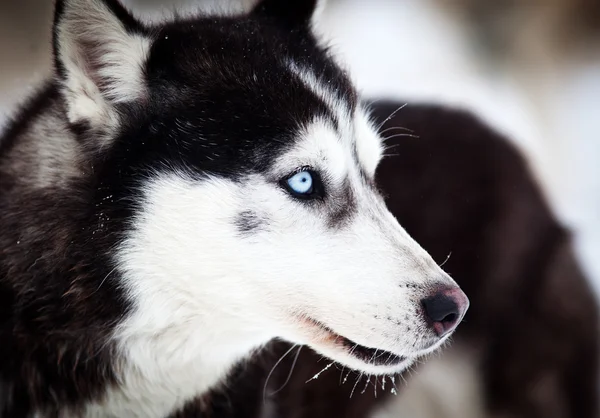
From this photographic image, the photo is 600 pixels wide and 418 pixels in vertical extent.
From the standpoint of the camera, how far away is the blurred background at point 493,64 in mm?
1704

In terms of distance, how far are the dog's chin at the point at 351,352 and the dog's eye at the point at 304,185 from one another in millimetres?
217

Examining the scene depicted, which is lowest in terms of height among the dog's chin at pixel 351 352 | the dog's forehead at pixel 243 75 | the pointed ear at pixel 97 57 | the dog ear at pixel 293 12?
the dog's chin at pixel 351 352

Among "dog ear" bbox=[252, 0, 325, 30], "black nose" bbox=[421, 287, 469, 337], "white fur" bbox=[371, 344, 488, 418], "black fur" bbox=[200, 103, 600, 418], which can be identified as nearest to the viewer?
"black nose" bbox=[421, 287, 469, 337]

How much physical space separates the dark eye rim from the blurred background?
444mm

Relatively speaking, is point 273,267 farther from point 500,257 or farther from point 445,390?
point 445,390

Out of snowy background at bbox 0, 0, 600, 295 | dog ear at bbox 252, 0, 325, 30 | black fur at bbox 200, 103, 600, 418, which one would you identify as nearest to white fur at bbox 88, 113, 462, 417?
dog ear at bbox 252, 0, 325, 30

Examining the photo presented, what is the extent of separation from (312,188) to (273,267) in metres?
0.16

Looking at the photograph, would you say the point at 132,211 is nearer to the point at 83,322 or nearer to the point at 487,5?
the point at 83,322

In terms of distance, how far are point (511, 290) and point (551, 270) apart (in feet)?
0.46

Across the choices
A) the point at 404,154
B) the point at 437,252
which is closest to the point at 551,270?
the point at 437,252

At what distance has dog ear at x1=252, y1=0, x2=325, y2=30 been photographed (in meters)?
1.40

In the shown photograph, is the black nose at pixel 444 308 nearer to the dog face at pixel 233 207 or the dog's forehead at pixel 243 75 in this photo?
the dog face at pixel 233 207

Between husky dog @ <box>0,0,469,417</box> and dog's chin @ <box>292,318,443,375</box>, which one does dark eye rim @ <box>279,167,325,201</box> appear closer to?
husky dog @ <box>0,0,469,417</box>

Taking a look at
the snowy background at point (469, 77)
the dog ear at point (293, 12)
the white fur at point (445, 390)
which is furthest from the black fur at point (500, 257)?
the dog ear at point (293, 12)
